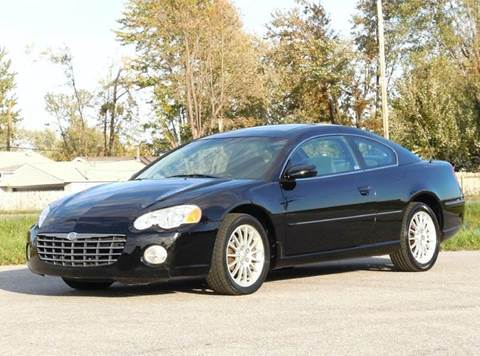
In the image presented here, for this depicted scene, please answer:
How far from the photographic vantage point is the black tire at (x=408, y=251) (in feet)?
32.1

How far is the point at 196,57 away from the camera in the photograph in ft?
186

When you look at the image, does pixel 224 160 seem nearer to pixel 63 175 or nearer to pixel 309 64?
pixel 309 64

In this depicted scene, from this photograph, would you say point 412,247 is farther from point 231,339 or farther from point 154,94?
point 154,94

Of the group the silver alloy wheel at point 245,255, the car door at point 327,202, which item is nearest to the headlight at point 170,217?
the silver alloy wheel at point 245,255

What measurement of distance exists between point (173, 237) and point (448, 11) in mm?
58616

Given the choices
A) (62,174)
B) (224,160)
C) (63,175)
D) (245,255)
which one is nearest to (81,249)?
(245,255)

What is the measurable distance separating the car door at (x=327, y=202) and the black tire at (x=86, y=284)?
177cm

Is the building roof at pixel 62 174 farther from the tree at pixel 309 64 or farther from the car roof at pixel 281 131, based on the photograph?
the car roof at pixel 281 131

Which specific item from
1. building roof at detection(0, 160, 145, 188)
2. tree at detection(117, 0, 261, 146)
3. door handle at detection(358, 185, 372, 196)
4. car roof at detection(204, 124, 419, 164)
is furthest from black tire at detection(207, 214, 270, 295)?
building roof at detection(0, 160, 145, 188)

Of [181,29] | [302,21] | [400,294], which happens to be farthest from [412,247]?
[302,21]

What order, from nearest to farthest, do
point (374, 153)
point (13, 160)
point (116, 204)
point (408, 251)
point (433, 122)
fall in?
point (116, 204), point (408, 251), point (374, 153), point (433, 122), point (13, 160)

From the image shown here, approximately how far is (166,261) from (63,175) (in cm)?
6517

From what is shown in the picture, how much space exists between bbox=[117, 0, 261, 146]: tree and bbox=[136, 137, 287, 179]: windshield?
45.0 meters

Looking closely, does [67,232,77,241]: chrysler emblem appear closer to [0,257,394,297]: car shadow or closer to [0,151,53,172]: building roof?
[0,257,394,297]: car shadow
